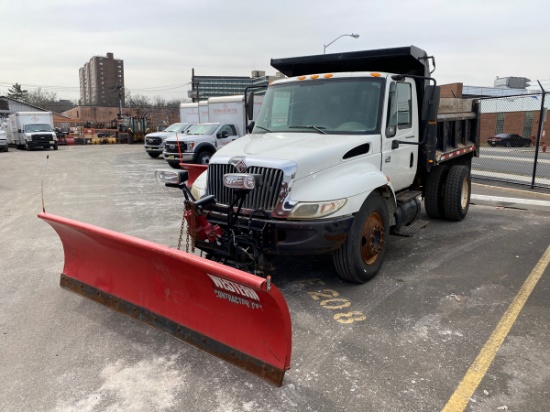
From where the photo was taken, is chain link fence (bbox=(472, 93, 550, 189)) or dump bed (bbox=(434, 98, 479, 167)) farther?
chain link fence (bbox=(472, 93, 550, 189))

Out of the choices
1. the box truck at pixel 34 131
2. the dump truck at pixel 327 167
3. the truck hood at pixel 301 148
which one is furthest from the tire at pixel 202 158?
the box truck at pixel 34 131

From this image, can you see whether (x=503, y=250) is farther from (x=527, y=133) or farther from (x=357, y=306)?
(x=527, y=133)

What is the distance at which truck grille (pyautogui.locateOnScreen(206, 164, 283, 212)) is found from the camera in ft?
14.3

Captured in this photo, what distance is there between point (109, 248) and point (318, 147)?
2.36m

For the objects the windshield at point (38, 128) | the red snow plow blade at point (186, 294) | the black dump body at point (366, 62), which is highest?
the black dump body at point (366, 62)

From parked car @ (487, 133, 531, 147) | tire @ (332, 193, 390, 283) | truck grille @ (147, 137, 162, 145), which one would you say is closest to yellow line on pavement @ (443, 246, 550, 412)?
tire @ (332, 193, 390, 283)

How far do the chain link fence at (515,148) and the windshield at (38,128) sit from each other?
94.2 ft

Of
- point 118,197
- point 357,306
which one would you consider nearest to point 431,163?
point 357,306

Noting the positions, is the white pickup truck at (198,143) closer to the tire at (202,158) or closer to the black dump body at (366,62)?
the tire at (202,158)

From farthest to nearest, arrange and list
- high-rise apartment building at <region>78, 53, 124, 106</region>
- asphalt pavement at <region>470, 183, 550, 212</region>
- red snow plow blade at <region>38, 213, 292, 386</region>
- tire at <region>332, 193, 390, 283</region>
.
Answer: high-rise apartment building at <region>78, 53, 124, 106</region>, asphalt pavement at <region>470, 183, 550, 212</region>, tire at <region>332, 193, 390, 283</region>, red snow plow blade at <region>38, 213, 292, 386</region>

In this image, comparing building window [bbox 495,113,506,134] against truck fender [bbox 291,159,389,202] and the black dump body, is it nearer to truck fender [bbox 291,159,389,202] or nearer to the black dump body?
the black dump body

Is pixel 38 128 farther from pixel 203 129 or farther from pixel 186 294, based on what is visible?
pixel 186 294

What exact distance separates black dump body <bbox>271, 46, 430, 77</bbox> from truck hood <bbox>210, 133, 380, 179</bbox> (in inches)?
57.9

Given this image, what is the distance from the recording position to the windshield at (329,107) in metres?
5.29
